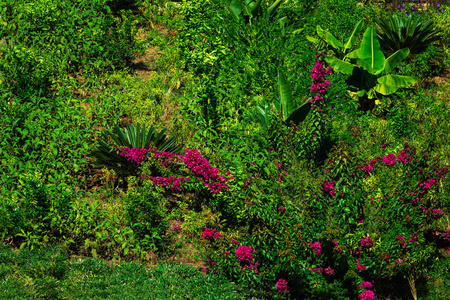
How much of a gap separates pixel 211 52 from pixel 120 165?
2.36 metres

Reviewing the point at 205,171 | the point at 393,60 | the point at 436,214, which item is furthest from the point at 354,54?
the point at 205,171

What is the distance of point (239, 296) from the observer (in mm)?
5340

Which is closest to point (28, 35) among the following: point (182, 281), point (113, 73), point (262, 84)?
point (113, 73)

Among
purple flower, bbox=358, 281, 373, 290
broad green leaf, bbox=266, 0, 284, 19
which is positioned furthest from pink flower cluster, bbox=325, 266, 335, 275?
broad green leaf, bbox=266, 0, 284, 19

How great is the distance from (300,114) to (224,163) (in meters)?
1.27

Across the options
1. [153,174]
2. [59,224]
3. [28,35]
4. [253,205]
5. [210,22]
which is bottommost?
[59,224]

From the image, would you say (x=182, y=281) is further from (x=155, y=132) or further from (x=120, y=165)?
(x=155, y=132)

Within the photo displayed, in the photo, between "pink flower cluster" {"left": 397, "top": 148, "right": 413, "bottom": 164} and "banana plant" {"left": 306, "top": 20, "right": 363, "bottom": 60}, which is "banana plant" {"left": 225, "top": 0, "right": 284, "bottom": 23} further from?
"pink flower cluster" {"left": 397, "top": 148, "right": 413, "bottom": 164}

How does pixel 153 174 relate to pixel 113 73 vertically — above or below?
below

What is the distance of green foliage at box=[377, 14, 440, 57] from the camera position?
376 inches

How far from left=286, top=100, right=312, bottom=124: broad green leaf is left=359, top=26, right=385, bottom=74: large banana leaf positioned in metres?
2.24

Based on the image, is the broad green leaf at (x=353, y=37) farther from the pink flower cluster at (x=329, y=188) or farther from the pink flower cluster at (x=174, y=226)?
the pink flower cluster at (x=174, y=226)

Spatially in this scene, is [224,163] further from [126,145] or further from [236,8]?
[236,8]

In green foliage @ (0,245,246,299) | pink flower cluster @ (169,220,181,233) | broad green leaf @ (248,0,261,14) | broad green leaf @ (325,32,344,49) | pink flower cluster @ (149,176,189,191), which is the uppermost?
broad green leaf @ (248,0,261,14)
